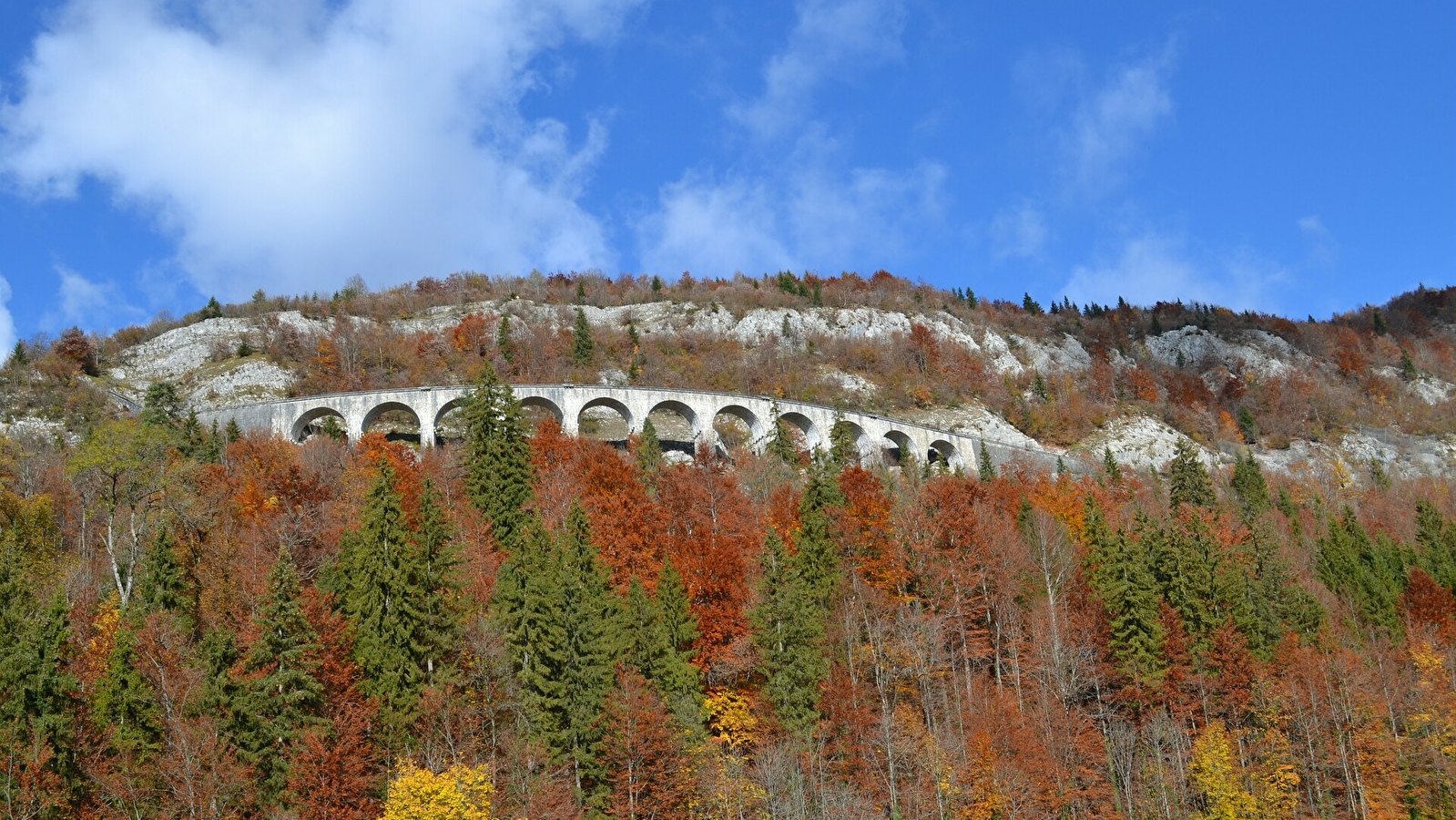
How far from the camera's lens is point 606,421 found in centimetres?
9200

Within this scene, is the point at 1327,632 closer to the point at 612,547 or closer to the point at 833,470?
the point at 833,470

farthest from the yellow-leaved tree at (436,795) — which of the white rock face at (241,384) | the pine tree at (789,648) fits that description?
the white rock face at (241,384)

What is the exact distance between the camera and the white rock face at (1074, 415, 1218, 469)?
106438 mm

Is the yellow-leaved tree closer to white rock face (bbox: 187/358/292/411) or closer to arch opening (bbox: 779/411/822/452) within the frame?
arch opening (bbox: 779/411/822/452)

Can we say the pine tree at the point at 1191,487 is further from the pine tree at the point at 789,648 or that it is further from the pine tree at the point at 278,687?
the pine tree at the point at 278,687

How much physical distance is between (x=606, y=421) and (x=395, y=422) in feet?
54.3

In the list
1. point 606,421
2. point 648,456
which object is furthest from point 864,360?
point 648,456

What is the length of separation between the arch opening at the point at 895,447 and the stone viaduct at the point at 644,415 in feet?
0.24

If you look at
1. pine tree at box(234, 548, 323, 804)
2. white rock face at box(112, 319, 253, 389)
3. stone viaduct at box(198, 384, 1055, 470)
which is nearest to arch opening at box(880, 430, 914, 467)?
stone viaduct at box(198, 384, 1055, 470)

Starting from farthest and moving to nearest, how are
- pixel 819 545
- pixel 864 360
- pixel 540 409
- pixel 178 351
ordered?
pixel 864 360
pixel 178 351
pixel 540 409
pixel 819 545

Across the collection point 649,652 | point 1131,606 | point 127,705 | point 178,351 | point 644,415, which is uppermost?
point 178,351

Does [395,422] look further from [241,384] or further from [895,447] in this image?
[895,447]

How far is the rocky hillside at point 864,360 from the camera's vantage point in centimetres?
10419

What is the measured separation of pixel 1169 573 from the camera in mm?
47344
